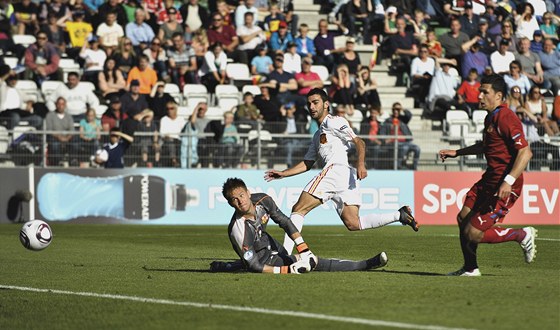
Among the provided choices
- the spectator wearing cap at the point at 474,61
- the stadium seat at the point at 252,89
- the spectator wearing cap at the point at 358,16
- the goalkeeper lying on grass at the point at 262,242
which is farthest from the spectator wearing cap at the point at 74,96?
the goalkeeper lying on grass at the point at 262,242

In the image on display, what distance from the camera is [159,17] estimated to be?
29.4 m

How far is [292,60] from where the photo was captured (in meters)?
29.1

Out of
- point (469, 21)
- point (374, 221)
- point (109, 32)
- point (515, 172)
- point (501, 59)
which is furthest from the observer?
point (469, 21)

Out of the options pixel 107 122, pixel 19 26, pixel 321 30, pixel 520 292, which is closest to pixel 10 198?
pixel 107 122

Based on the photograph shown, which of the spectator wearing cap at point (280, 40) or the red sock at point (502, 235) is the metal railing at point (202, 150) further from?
the red sock at point (502, 235)

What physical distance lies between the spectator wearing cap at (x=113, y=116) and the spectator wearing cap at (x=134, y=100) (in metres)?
0.22

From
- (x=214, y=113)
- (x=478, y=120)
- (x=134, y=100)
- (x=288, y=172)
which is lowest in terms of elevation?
(x=478, y=120)

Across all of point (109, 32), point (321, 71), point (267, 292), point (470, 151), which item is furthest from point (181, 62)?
point (267, 292)

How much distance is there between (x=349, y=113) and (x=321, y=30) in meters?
3.41

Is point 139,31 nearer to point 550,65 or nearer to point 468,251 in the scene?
point 550,65

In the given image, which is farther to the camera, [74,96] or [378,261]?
[74,96]

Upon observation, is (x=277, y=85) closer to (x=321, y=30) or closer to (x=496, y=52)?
(x=321, y=30)

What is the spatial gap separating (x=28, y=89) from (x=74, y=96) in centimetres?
114

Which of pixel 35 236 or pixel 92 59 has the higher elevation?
pixel 92 59
